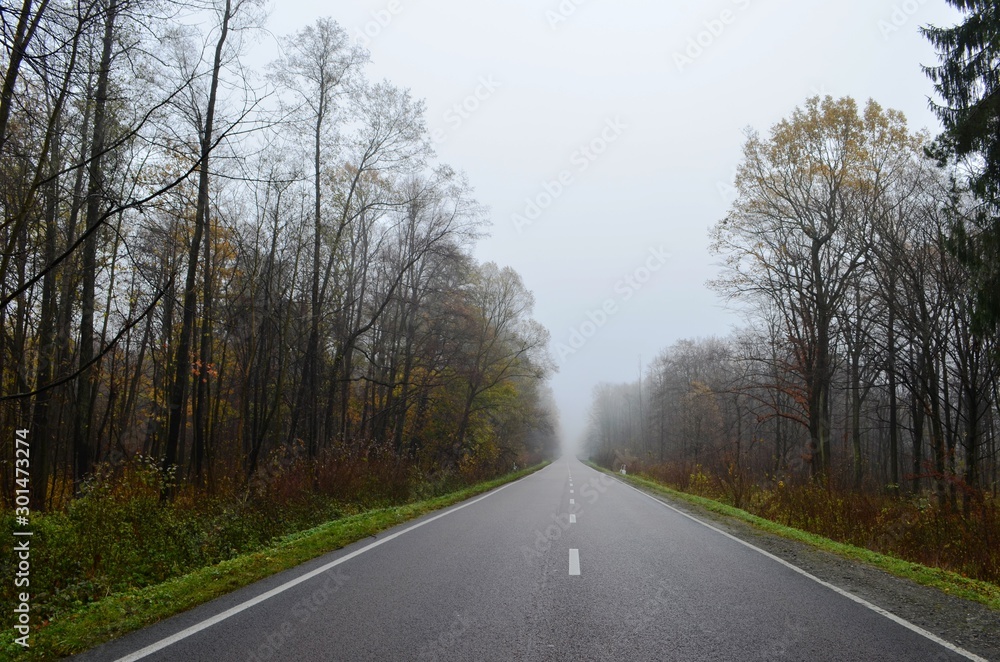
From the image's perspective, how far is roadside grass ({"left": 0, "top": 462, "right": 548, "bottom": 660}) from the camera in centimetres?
432

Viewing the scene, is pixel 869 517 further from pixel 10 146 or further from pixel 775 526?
pixel 10 146

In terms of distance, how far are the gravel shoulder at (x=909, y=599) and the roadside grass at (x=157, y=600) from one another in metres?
7.00

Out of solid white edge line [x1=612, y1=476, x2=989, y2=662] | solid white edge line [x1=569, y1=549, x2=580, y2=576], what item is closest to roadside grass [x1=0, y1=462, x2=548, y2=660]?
solid white edge line [x1=569, y1=549, x2=580, y2=576]

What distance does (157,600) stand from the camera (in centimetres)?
552

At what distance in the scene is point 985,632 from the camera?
16.7ft

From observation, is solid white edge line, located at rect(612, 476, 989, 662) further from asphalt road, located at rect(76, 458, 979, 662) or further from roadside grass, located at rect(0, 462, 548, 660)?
roadside grass, located at rect(0, 462, 548, 660)

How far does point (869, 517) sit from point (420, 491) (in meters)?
13.0

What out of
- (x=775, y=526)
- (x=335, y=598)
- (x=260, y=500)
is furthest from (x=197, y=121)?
(x=775, y=526)

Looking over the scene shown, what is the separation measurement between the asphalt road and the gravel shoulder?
28 cm
